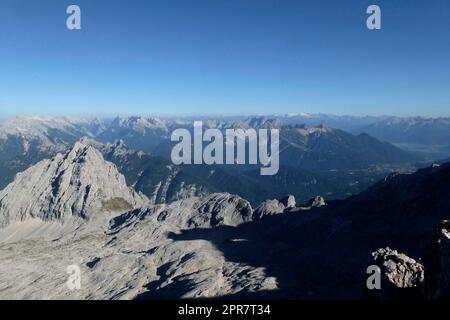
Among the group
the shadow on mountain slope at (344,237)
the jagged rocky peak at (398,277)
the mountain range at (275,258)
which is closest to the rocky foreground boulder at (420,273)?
the jagged rocky peak at (398,277)

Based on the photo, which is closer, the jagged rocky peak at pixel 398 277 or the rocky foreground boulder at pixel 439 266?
the rocky foreground boulder at pixel 439 266

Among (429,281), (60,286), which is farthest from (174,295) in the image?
(429,281)

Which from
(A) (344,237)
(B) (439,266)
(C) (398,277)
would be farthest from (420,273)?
(A) (344,237)

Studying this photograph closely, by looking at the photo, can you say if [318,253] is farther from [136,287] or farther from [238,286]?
[136,287]

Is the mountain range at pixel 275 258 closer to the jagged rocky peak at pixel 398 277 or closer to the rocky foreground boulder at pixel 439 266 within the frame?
the jagged rocky peak at pixel 398 277

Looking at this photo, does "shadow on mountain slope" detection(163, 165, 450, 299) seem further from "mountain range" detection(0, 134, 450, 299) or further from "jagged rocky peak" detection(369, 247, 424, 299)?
"jagged rocky peak" detection(369, 247, 424, 299)

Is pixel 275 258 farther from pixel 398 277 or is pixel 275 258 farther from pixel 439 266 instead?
pixel 439 266

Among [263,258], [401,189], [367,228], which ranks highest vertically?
[401,189]
